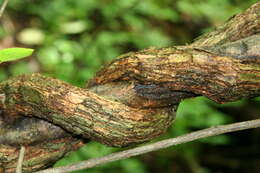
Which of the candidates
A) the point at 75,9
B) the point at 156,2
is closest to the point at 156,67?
the point at 156,2

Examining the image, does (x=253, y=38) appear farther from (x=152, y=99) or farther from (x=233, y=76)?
(x=152, y=99)

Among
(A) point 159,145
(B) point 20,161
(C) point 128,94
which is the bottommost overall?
(B) point 20,161

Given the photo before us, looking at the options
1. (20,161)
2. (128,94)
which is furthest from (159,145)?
(20,161)

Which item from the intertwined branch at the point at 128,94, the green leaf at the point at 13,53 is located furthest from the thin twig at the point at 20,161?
the green leaf at the point at 13,53

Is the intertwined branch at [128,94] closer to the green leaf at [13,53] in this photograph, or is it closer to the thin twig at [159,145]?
the thin twig at [159,145]

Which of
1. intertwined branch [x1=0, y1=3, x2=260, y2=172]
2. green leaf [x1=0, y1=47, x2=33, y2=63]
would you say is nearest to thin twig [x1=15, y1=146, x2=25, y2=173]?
intertwined branch [x1=0, y1=3, x2=260, y2=172]

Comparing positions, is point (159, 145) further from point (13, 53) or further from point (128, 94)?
point (13, 53)

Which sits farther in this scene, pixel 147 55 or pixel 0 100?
pixel 0 100

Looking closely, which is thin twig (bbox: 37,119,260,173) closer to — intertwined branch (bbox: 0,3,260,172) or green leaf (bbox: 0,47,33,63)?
intertwined branch (bbox: 0,3,260,172)
